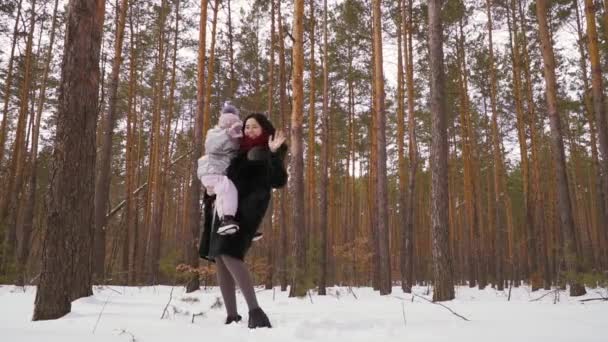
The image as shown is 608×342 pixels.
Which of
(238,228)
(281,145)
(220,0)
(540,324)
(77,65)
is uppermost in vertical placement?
(220,0)

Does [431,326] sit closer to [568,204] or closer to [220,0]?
[568,204]

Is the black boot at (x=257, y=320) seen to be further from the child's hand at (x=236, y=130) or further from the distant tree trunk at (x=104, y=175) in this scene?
the distant tree trunk at (x=104, y=175)

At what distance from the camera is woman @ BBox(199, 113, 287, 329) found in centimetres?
277

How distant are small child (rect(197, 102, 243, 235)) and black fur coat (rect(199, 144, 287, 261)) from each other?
95mm

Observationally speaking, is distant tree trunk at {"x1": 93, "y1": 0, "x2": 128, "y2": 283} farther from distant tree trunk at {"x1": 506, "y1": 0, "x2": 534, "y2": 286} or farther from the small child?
Result: distant tree trunk at {"x1": 506, "y1": 0, "x2": 534, "y2": 286}

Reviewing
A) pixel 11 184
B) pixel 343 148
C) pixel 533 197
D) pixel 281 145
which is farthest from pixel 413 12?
pixel 11 184

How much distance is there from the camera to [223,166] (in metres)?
2.89

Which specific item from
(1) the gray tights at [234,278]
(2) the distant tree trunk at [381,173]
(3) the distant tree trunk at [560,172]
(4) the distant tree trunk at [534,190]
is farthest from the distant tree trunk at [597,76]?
(1) the gray tights at [234,278]

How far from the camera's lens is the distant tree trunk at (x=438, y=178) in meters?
6.31

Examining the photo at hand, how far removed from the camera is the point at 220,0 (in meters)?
11.6

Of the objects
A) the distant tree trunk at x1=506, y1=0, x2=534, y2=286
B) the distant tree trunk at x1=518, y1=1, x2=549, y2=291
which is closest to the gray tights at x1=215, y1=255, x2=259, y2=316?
the distant tree trunk at x1=518, y1=1, x2=549, y2=291

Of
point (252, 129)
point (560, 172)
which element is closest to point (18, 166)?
point (252, 129)

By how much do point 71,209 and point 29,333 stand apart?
1.02 meters

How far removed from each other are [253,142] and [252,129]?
10 centimetres
